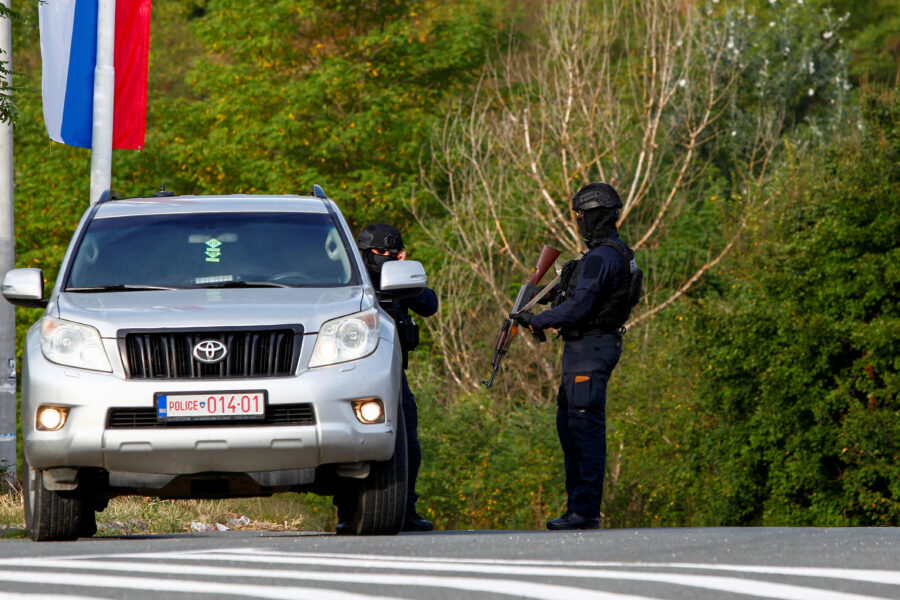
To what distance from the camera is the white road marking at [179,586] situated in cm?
562

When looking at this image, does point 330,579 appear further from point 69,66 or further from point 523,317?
point 69,66

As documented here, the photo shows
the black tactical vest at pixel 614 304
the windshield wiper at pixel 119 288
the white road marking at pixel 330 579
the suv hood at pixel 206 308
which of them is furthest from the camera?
the black tactical vest at pixel 614 304

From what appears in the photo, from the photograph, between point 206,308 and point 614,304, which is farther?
point 614,304

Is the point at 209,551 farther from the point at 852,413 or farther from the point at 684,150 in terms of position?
the point at 684,150

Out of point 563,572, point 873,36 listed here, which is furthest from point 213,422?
point 873,36

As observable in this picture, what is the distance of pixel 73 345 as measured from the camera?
816 centimetres

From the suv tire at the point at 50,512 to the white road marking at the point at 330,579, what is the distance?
1.64 metres

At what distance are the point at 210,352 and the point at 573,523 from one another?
3.09m

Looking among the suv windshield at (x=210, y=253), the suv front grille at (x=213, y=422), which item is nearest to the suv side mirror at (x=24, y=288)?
the suv windshield at (x=210, y=253)

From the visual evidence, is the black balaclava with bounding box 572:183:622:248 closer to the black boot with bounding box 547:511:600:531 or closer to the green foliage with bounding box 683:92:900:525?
the black boot with bounding box 547:511:600:531

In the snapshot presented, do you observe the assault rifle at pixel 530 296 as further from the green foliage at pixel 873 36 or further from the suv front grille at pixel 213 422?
the green foliage at pixel 873 36

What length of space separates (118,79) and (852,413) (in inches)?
616

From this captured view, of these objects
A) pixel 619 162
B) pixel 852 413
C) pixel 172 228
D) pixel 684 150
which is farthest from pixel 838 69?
pixel 172 228

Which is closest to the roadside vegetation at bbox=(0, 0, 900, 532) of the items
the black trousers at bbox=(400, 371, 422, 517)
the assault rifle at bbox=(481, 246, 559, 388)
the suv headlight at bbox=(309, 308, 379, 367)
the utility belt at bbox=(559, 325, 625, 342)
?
the assault rifle at bbox=(481, 246, 559, 388)
